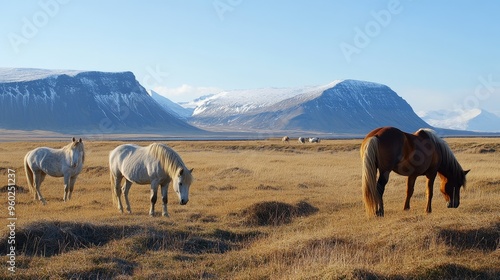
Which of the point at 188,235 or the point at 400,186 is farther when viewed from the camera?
the point at 400,186

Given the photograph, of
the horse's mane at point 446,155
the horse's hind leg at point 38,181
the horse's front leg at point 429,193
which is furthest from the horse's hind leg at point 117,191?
the horse's mane at point 446,155

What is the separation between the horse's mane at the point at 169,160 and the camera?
12521 millimetres

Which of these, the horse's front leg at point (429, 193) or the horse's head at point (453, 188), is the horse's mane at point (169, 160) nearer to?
the horse's front leg at point (429, 193)

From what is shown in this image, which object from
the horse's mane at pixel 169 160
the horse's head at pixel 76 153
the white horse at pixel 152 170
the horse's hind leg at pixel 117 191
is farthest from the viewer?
the horse's head at pixel 76 153

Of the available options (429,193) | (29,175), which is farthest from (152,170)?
(429,193)

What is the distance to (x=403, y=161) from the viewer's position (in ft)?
39.0

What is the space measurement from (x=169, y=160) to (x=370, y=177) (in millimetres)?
5152

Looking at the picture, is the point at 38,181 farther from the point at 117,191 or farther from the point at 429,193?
the point at 429,193

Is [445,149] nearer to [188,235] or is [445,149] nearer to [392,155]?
[392,155]

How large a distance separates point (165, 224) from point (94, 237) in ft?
5.71

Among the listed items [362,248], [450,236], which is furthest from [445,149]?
[362,248]

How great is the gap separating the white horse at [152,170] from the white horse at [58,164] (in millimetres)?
2267

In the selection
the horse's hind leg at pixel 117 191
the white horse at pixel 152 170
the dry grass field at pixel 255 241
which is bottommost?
the dry grass field at pixel 255 241

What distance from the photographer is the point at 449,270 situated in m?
7.55
